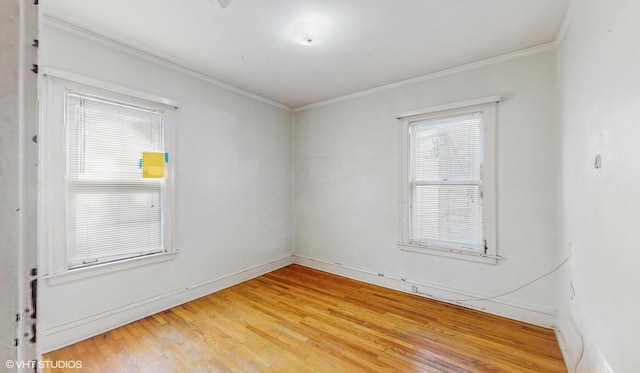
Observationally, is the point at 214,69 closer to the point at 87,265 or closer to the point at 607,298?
the point at 87,265

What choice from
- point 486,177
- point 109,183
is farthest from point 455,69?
point 109,183

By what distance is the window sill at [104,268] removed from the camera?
2.06 m

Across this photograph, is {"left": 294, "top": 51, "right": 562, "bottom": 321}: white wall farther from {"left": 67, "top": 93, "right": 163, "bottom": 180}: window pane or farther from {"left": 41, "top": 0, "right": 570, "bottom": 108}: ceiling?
{"left": 67, "top": 93, "right": 163, "bottom": 180}: window pane

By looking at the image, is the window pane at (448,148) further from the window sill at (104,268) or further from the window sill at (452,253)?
the window sill at (104,268)

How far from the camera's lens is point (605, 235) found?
1.26 meters

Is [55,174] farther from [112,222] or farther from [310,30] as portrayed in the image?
[310,30]

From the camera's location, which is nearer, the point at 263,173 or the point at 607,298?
the point at 607,298

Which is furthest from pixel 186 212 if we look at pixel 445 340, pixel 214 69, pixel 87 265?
pixel 445 340

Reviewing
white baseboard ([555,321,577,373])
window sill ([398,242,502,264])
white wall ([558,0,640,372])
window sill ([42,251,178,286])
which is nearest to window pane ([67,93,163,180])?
window sill ([42,251,178,286])

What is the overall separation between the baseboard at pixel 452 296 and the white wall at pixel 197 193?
1.04 m

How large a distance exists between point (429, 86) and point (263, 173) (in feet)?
7.87

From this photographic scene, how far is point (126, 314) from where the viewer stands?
2.41 metres

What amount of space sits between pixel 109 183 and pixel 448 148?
335 cm

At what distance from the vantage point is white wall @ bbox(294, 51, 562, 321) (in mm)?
2377
